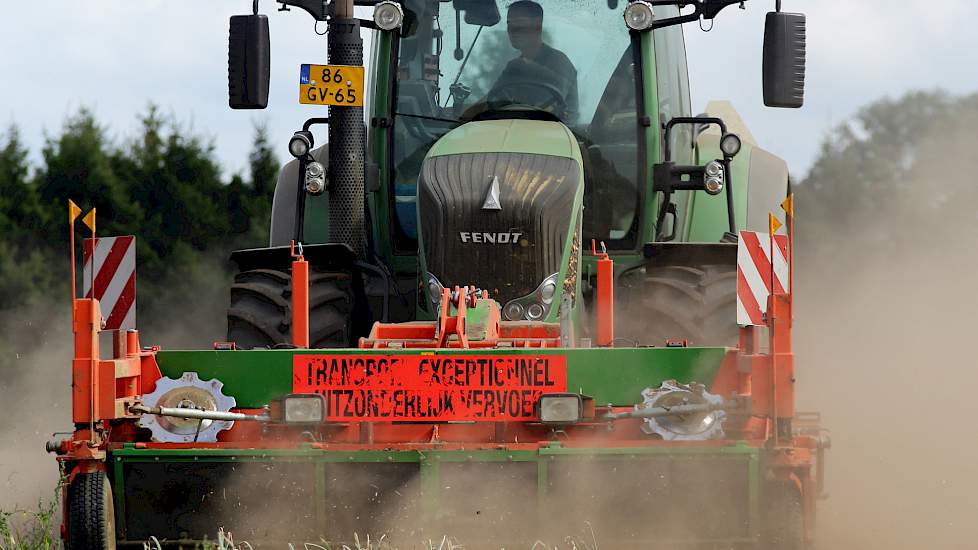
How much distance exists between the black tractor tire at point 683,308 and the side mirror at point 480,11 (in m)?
1.60

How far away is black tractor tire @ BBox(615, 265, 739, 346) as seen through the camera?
25.3 feet

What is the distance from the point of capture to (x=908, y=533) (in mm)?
7363

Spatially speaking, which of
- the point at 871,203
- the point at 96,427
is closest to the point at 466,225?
the point at 96,427

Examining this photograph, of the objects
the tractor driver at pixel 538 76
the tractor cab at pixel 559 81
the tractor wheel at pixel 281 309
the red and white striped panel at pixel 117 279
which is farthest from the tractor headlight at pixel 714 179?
the red and white striped panel at pixel 117 279

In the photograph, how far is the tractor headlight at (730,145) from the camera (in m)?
8.34

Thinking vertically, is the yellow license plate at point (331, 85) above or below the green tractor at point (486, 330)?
above

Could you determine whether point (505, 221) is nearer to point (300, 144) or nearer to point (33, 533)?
point (300, 144)

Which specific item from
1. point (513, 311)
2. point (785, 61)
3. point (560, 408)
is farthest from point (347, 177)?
point (560, 408)

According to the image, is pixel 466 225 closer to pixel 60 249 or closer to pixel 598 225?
pixel 598 225

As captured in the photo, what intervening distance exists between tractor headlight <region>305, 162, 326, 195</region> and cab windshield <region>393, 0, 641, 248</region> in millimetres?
683

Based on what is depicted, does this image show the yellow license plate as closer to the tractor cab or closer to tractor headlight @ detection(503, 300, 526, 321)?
the tractor cab

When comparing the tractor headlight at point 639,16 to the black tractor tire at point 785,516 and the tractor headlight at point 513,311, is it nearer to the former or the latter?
the tractor headlight at point 513,311

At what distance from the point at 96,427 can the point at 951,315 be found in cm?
983

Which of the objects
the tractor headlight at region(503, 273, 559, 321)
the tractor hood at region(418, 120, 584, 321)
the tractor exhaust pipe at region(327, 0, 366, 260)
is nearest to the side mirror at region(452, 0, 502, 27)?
the tractor exhaust pipe at region(327, 0, 366, 260)
